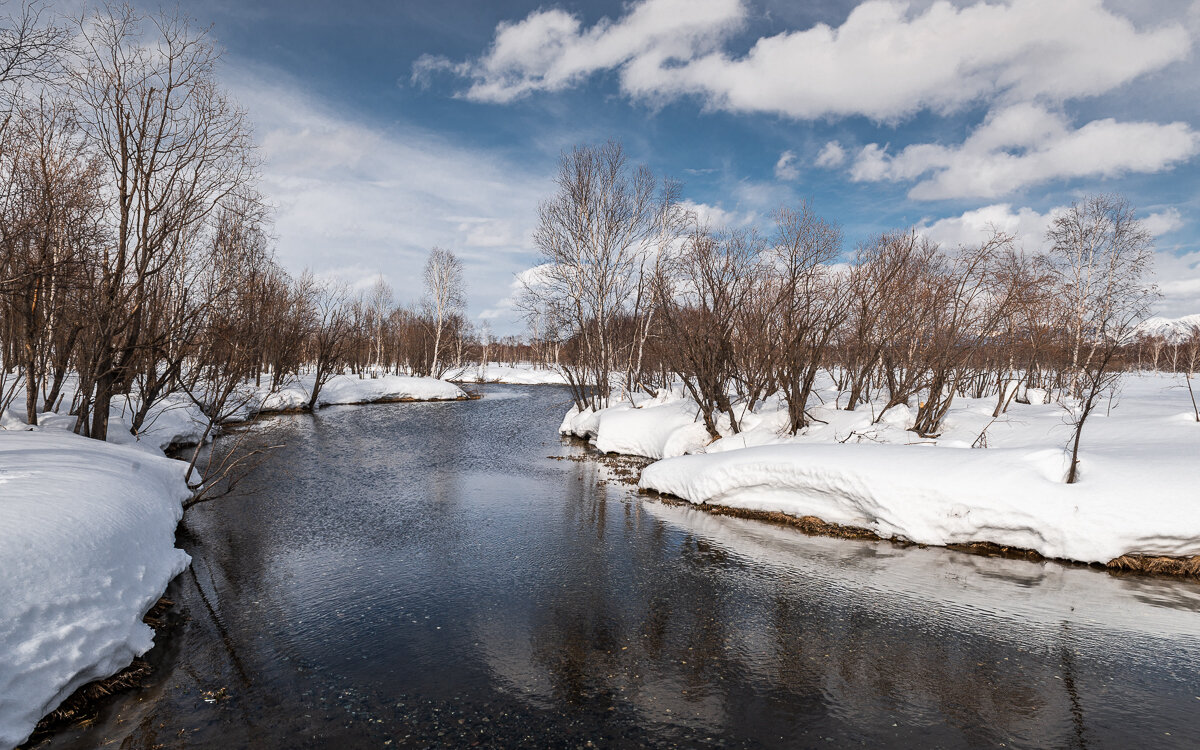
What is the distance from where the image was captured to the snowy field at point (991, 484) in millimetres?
9141

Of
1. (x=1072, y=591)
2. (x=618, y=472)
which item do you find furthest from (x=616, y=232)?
(x=1072, y=591)

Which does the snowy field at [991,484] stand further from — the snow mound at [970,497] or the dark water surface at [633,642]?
the dark water surface at [633,642]

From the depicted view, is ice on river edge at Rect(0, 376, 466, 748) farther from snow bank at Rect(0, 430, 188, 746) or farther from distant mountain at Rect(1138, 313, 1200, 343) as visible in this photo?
distant mountain at Rect(1138, 313, 1200, 343)

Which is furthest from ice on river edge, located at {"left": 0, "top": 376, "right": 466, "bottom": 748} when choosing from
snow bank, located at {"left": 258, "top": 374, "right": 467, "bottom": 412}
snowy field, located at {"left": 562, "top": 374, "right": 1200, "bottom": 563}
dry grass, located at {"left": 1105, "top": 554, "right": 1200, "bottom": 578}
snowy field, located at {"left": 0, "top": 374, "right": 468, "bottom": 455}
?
snow bank, located at {"left": 258, "top": 374, "right": 467, "bottom": 412}

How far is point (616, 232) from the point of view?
2731cm

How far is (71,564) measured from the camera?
532 centimetres

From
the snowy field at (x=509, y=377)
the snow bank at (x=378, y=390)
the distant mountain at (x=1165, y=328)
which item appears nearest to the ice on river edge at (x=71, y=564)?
the distant mountain at (x=1165, y=328)

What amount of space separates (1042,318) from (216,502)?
2883 centimetres

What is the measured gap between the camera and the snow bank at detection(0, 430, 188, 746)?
14.6ft

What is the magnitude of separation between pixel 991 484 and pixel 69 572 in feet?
43.3

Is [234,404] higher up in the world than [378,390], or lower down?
lower down

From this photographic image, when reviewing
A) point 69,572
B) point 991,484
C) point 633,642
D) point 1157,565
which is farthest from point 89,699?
point 1157,565

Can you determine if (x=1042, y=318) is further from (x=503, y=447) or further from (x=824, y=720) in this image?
(x=824, y=720)

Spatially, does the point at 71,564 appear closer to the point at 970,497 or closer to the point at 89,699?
the point at 89,699
